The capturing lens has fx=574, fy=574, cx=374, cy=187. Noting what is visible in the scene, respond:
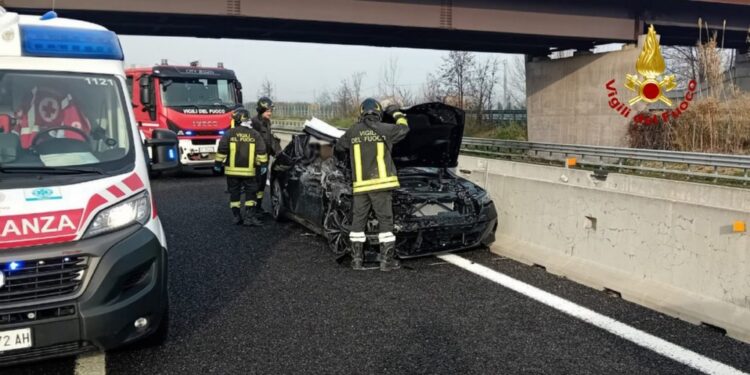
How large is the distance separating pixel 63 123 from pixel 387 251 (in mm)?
3270

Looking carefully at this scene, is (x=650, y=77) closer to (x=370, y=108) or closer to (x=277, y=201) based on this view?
(x=277, y=201)

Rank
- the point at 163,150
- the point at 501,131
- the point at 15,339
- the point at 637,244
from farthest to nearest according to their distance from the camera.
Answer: the point at 501,131, the point at 637,244, the point at 163,150, the point at 15,339

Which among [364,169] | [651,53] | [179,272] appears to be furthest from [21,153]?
[651,53]

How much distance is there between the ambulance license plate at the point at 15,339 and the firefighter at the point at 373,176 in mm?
3413

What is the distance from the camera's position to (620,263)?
536 centimetres

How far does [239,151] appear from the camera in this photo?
8609 millimetres

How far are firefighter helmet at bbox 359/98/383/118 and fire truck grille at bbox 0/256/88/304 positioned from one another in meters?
3.68

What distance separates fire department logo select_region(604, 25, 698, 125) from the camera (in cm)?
2125

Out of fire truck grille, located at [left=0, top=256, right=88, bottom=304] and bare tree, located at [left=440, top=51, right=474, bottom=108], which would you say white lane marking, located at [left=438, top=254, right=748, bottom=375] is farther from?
bare tree, located at [left=440, top=51, right=474, bottom=108]

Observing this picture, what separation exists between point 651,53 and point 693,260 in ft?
67.1

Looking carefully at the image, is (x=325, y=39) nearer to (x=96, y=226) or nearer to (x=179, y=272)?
(x=179, y=272)

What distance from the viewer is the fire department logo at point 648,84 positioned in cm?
2125

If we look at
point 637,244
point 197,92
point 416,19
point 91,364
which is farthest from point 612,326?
point 416,19

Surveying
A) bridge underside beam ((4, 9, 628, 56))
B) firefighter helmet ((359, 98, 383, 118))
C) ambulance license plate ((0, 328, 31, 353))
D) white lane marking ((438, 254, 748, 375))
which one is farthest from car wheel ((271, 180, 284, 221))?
bridge underside beam ((4, 9, 628, 56))
